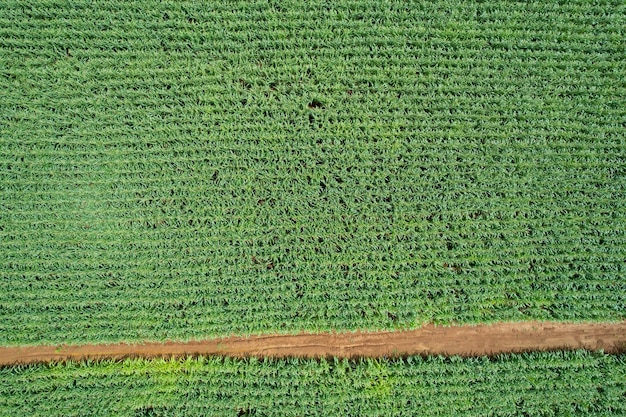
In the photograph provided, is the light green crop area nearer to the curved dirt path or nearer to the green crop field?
the curved dirt path

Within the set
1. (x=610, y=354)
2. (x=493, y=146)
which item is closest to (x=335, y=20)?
(x=493, y=146)

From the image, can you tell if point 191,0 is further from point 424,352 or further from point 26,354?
point 424,352

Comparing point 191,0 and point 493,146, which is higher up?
point 191,0

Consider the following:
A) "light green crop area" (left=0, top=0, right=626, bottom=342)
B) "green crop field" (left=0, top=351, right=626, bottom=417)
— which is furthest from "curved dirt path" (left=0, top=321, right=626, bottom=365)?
"light green crop area" (left=0, top=0, right=626, bottom=342)

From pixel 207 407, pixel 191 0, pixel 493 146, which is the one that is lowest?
pixel 207 407

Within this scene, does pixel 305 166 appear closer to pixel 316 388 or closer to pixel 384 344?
pixel 384 344

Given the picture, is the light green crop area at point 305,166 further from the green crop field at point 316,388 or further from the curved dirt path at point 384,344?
the green crop field at point 316,388

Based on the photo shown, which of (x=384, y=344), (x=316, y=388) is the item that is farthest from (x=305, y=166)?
(x=316, y=388)

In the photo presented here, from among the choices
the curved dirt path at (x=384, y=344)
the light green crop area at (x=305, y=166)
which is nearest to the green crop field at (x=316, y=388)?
the curved dirt path at (x=384, y=344)

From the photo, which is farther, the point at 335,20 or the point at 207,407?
the point at 335,20
